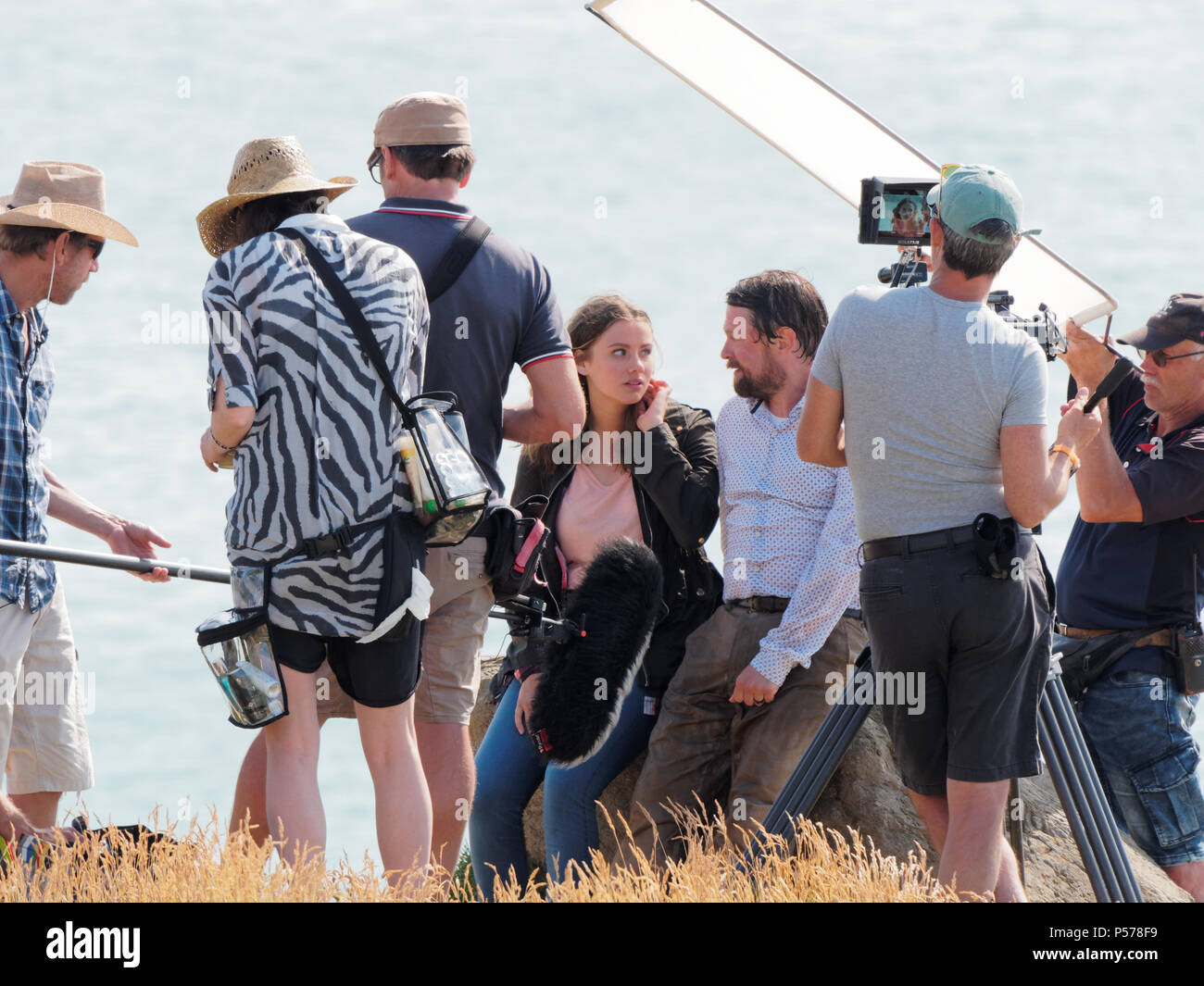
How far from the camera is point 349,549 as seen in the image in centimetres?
356

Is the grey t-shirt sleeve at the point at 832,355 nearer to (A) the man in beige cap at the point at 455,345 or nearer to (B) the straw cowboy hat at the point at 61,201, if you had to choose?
(A) the man in beige cap at the point at 455,345

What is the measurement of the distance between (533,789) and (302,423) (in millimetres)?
1892

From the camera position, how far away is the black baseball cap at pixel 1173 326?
4.89m

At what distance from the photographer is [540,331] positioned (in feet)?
13.8

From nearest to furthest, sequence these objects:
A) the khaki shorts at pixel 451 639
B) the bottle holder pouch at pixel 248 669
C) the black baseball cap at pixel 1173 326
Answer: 1. the bottle holder pouch at pixel 248 669
2. the khaki shorts at pixel 451 639
3. the black baseball cap at pixel 1173 326

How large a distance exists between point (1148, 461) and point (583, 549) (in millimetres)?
1841

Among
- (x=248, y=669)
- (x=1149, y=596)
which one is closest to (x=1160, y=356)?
(x=1149, y=596)

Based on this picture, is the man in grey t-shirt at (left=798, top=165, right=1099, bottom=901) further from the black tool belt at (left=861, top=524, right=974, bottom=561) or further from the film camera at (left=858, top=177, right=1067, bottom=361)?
the film camera at (left=858, top=177, right=1067, bottom=361)

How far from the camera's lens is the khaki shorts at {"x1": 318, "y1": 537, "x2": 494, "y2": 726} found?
3.95m

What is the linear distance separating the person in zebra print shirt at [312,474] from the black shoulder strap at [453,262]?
36cm

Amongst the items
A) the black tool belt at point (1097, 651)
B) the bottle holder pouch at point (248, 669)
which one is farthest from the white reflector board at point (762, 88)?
the bottle holder pouch at point (248, 669)

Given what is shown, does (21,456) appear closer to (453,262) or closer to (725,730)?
(453,262)
